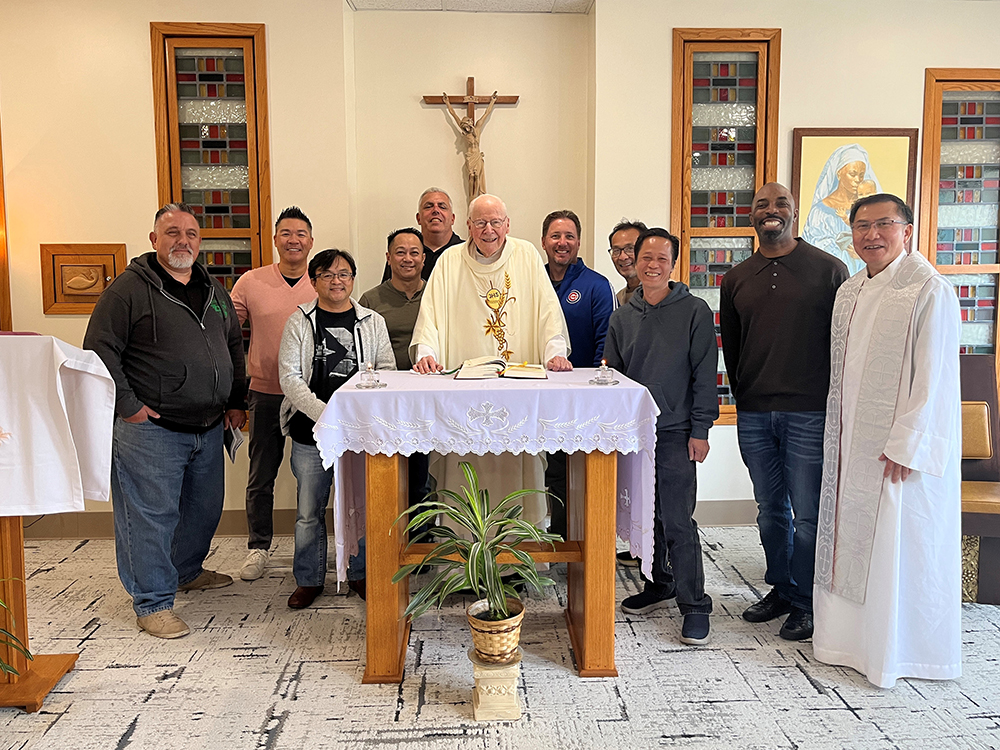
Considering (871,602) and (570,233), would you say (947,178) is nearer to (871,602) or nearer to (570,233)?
(570,233)

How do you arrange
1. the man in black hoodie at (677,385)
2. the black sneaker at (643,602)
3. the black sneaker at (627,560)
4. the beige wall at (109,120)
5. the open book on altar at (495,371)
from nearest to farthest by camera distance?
the open book on altar at (495,371), the man in black hoodie at (677,385), the black sneaker at (643,602), the black sneaker at (627,560), the beige wall at (109,120)

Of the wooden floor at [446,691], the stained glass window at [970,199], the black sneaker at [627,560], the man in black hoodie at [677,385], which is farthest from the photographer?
the stained glass window at [970,199]

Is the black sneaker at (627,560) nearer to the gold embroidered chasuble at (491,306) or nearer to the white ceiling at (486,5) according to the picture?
the gold embroidered chasuble at (491,306)

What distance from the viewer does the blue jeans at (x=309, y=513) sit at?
11.4 feet

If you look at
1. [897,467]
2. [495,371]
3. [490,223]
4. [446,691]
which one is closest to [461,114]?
[490,223]

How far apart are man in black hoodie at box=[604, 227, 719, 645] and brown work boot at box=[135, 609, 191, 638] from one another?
2.08 meters

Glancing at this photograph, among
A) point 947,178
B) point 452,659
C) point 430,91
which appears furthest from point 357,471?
point 947,178

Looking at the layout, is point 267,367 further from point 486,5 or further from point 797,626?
point 797,626

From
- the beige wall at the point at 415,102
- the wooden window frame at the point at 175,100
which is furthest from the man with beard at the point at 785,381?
the wooden window frame at the point at 175,100

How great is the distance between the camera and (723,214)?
4.67 m

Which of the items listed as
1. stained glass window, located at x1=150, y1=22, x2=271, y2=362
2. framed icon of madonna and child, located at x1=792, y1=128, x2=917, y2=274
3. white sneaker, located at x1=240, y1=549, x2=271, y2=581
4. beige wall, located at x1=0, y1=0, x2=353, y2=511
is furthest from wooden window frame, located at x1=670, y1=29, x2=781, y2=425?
white sneaker, located at x1=240, y1=549, x2=271, y2=581

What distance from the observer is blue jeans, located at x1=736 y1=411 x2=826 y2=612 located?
314 cm

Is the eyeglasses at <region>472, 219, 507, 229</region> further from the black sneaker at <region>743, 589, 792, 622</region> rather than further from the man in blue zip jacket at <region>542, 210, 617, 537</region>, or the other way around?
the black sneaker at <region>743, 589, 792, 622</region>

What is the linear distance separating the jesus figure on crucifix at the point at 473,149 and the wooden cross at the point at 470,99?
0.10ft
